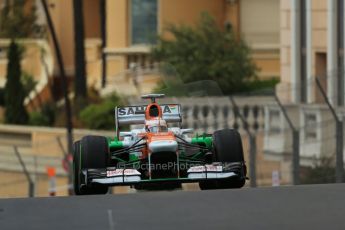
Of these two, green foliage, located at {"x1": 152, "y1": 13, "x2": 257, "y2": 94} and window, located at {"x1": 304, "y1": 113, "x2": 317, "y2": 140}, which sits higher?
green foliage, located at {"x1": 152, "y1": 13, "x2": 257, "y2": 94}

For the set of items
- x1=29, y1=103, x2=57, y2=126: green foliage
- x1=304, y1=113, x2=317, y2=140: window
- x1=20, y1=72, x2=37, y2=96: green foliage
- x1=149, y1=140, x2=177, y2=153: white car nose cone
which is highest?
x1=149, y1=140, x2=177, y2=153: white car nose cone

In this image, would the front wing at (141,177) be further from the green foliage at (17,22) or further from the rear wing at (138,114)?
the green foliage at (17,22)

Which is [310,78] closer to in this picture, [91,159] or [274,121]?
[274,121]

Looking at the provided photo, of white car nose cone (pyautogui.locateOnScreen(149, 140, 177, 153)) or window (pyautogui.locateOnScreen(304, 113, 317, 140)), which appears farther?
window (pyautogui.locateOnScreen(304, 113, 317, 140))

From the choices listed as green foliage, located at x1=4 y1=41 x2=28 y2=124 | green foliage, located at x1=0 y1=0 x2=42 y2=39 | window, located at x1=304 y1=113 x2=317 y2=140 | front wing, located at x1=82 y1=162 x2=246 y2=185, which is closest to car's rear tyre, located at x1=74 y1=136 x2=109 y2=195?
front wing, located at x1=82 y1=162 x2=246 y2=185

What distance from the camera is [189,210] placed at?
12891 mm

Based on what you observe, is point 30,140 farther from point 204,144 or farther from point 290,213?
point 290,213

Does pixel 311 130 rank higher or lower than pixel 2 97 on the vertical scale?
higher

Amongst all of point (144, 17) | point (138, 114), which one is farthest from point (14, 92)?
point (138, 114)

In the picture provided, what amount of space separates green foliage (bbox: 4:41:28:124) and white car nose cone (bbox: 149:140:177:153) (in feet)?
82.4

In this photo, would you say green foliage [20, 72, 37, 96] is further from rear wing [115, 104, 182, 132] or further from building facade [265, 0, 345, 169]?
rear wing [115, 104, 182, 132]

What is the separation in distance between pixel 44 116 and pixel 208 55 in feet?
18.2

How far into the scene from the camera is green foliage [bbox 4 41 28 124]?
40344mm

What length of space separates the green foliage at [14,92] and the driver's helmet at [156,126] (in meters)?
24.4
